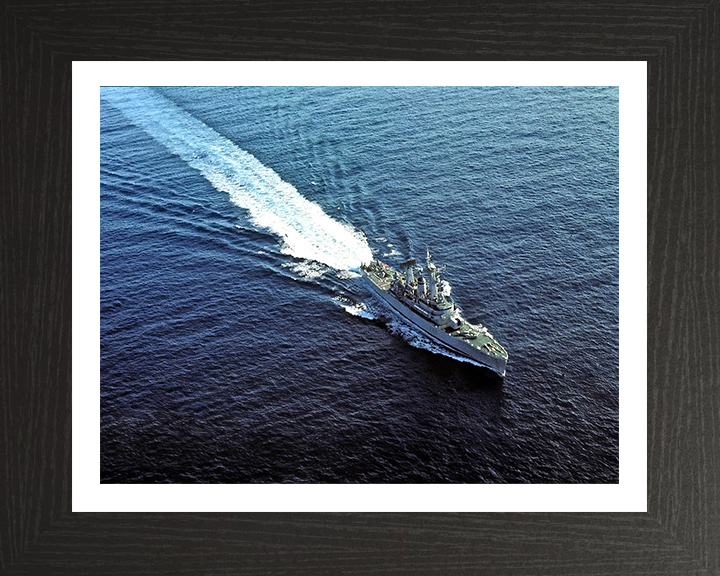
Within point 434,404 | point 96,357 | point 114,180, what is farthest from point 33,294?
point 434,404

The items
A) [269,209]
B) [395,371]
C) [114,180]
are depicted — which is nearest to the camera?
[114,180]

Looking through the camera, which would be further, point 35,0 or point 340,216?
point 340,216

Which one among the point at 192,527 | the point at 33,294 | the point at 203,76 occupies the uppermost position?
the point at 203,76

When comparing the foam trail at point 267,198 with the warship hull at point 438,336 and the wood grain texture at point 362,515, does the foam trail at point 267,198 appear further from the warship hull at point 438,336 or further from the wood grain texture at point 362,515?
the wood grain texture at point 362,515

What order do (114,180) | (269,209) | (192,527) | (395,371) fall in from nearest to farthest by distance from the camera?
(192,527) → (114,180) → (395,371) → (269,209)

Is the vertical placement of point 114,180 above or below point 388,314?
above

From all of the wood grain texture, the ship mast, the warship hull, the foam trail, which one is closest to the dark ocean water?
the foam trail

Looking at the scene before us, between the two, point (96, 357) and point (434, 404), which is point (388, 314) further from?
point (96, 357)

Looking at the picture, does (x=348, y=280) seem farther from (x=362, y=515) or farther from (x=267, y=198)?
(x=362, y=515)
